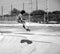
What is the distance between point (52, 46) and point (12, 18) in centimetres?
952

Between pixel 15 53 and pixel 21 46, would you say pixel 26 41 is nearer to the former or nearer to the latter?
pixel 21 46

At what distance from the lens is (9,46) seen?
5.46 ft

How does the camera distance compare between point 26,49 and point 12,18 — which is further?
point 12,18

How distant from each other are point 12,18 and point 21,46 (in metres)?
9.38

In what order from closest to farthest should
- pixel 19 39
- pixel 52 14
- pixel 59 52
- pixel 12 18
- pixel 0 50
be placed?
pixel 59 52 < pixel 0 50 < pixel 19 39 < pixel 52 14 < pixel 12 18

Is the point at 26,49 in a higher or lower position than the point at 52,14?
lower

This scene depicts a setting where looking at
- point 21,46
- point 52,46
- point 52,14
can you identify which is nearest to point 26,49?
point 21,46

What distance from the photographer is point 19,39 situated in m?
1.74

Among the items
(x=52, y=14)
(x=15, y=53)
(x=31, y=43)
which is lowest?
(x=15, y=53)

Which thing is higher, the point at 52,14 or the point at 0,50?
the point at 52,14

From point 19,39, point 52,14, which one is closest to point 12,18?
point 52,14

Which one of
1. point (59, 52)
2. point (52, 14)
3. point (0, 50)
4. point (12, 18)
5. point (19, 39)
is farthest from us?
point (12, 18)

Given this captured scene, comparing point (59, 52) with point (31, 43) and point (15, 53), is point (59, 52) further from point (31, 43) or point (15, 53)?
point (15, 53)

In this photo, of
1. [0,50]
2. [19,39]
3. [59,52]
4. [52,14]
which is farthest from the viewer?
[52,14]
